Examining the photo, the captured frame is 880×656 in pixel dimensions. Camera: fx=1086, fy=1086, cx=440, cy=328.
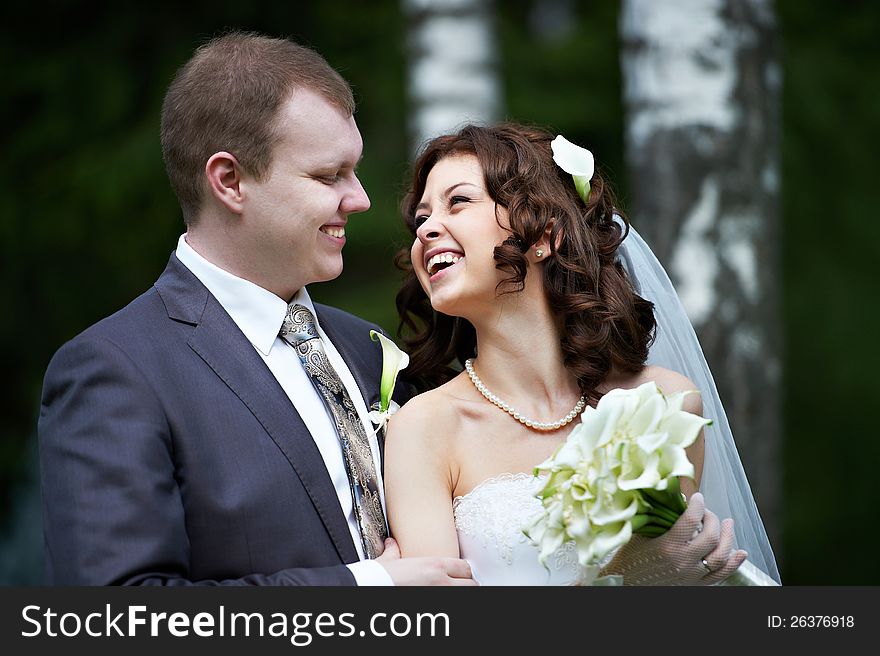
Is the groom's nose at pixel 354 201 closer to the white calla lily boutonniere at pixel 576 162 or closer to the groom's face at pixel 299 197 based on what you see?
the groom's face at pixel 299 197

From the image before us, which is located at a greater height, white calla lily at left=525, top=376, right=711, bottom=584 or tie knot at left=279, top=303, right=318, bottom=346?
tie knot at left=279, top=303, right=318, bottom=346

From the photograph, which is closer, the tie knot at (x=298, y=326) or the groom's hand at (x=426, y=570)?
the groom's hand at (x=426, y=570)

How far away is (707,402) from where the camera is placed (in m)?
3.47

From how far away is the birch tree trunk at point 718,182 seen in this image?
14.9 feet

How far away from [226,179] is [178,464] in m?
0.89

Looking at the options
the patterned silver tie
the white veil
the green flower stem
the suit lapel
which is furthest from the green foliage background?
the green flower stem

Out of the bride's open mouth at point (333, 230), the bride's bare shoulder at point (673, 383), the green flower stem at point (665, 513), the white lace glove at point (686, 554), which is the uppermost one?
the bride's open mouth at point (333, 230)

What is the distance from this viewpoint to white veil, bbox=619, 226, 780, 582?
339 cm

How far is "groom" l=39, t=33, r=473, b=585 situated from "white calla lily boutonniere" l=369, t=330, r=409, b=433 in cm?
5

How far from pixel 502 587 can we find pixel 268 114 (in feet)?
4.96

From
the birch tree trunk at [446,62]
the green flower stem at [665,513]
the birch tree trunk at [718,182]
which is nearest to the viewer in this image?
the green flower stem at [665,513]

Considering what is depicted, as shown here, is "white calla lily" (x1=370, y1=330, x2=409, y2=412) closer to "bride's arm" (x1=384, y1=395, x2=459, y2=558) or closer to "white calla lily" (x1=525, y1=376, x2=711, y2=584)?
"bride's arm" (x1=384, y1=395, x2=459, y2=558)

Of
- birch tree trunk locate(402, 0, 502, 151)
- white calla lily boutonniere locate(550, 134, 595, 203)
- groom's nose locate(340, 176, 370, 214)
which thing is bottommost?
groom's nose locate(340, 176, 370, 214)

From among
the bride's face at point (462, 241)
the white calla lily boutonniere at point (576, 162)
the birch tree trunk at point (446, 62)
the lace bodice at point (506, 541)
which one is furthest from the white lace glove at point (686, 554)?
the birch tree trunk at point (446, 62)
